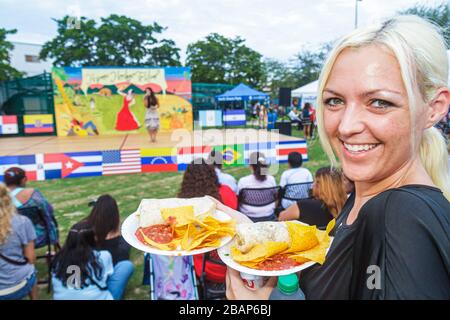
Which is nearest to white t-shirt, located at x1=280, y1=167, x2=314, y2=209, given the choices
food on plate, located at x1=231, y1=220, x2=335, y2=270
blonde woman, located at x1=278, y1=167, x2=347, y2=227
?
blonde woman, located at x1=278, y1=167, x2=347, y2=227

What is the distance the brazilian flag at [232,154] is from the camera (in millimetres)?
5979

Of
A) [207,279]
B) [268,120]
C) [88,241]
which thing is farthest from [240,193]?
[268,120]

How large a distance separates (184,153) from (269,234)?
475 centimetres

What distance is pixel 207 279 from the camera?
2.56 metres

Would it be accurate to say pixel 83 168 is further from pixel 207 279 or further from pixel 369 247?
pixel 369 247

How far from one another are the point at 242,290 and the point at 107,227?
209 cm

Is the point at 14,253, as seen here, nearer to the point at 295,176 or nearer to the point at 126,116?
the point at 295,176

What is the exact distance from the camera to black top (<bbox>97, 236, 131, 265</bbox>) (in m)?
2.82

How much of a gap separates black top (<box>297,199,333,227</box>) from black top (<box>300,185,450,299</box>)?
1854mm

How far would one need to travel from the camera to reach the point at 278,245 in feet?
3.51

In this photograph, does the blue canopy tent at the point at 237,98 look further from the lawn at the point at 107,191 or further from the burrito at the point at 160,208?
the burrito at the point at 160,208

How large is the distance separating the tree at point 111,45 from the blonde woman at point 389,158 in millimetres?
25748

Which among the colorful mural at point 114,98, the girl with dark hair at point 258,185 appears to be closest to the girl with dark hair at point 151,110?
the colorful mural at point 114,98

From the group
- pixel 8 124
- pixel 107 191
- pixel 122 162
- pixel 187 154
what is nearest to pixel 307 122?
pixel 187 154
